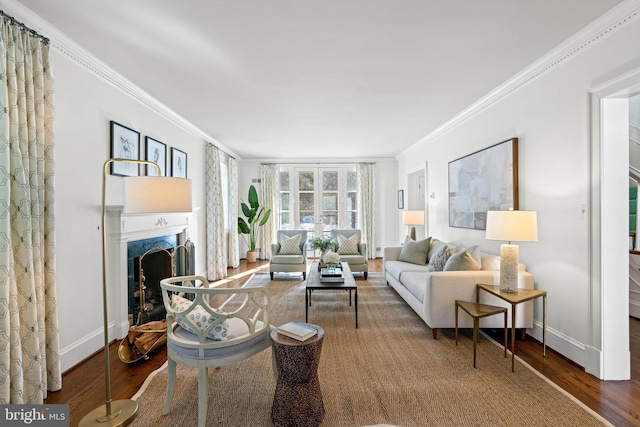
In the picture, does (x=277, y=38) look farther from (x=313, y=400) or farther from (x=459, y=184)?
(x=459, y=184)

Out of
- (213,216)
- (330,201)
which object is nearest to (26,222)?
(213,216)

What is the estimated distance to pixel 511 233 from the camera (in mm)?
2553

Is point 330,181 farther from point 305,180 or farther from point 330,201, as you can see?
point 305,180

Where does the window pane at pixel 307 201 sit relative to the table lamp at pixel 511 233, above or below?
Result: above

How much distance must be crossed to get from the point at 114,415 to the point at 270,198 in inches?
229

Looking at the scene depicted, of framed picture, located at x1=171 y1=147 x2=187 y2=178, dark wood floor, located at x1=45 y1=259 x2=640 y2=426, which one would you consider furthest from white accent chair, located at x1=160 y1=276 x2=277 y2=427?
framed picture, located at x1=171 y1=147 x2=187 y2=178

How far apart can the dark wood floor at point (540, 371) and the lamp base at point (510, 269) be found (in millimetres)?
598

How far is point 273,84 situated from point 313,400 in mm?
2781

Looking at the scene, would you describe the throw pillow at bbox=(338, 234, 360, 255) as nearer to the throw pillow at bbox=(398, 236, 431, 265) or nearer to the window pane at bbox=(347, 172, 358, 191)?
the throw pillow at bbox=(398, 236, 431, 265)

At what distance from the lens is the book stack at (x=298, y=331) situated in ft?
5.98

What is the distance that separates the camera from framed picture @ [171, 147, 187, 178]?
13.7 ft

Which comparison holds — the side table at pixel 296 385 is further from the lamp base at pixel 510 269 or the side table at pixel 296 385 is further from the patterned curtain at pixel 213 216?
→ the patterned curtain at pixel 213 216

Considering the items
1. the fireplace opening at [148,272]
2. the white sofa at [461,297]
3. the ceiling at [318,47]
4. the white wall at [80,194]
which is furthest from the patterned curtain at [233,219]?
the white sofa at [461,297]

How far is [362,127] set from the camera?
4.74 meters
